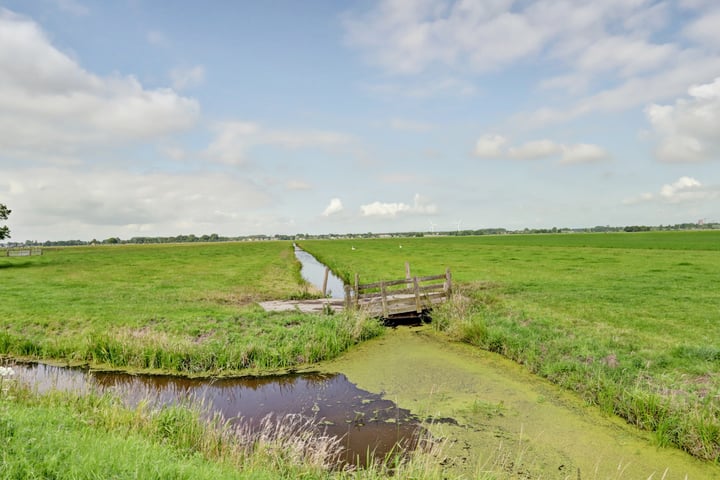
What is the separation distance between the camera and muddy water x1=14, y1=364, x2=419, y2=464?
943cm

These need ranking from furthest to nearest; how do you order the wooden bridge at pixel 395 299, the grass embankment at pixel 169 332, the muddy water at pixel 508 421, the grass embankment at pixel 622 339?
the wooden bridge at pixel 395 299 < the grass embankment at pixel 169 332 < the grass embankment at pixel 622 339 < the muddy water at pixel 508 421

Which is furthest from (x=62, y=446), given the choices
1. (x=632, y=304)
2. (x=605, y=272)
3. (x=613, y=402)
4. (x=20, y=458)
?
(x=605, y=272)

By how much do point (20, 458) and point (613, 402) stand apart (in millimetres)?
12213

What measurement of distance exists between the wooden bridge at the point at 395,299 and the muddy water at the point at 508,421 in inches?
158

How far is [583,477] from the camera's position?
7.69 meters

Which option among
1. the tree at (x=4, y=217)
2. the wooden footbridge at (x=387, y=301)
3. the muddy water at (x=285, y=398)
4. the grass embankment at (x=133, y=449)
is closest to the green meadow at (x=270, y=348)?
the grass embankment at (x=133, y=449)

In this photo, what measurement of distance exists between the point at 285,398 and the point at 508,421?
6205 millimetres

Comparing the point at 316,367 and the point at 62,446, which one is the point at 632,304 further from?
the point at 62,446

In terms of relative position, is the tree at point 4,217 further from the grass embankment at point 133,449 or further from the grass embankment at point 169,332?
the grass embankment at point 133,449

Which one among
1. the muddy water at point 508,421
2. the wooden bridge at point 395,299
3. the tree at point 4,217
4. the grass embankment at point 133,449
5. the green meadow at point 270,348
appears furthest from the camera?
the tree at point 4,217

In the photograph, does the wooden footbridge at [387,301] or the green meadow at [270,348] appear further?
the wooden footbridge at [387,301]

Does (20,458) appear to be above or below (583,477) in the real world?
above

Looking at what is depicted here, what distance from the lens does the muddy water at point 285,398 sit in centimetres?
943

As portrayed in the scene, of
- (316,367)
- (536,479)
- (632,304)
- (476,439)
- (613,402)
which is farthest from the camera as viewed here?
(632,304)
